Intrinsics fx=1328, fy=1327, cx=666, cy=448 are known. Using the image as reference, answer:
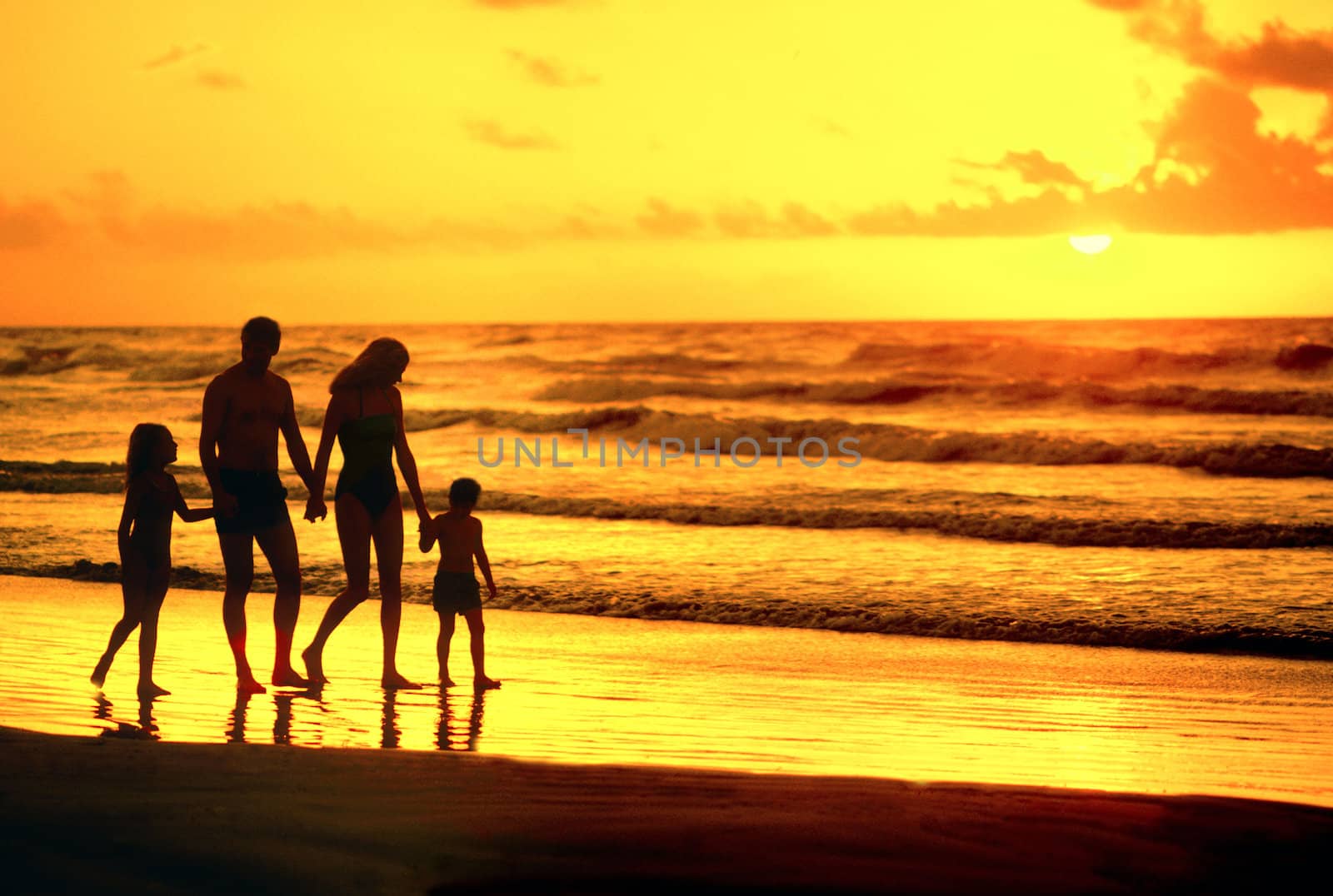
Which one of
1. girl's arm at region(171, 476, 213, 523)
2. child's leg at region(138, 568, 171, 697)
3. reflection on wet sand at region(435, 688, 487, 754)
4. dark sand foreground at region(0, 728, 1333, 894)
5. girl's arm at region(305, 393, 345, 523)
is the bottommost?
reflection on wet sand at region(435, 688, 487, 754)

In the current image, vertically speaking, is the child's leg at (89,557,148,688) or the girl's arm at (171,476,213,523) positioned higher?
the girl's arm at (171,476,213,523)

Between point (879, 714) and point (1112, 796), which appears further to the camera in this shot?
point (879, 714)

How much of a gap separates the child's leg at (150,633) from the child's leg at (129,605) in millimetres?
42

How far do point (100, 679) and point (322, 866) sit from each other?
3.59 metres

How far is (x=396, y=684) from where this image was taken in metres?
7.10

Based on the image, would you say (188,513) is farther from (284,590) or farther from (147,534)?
(284,590)

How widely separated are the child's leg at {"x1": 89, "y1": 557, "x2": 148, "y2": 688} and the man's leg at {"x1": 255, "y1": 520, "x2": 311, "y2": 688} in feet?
1.90

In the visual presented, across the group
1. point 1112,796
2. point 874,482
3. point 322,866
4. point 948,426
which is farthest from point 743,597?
point 948,426

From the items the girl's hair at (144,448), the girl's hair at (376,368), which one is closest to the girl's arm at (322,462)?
the girl's hair at (376,368)

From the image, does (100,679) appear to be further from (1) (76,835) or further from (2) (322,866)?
(2) (322,866)

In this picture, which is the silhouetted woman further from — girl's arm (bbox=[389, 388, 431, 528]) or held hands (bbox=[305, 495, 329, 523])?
held hands (bbox=[305, 495, 329, 523])

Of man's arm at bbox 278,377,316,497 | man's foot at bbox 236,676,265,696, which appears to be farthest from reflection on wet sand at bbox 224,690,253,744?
man's arm at bbox 278,377,316,497

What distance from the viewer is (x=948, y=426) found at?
3253 centimetres

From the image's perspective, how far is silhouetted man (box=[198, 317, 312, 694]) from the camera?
6.47 meters
